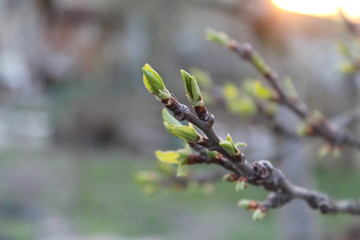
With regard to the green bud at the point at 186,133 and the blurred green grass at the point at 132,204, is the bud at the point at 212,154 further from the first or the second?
the blurred green grass at the point at 132,204

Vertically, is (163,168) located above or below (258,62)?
below

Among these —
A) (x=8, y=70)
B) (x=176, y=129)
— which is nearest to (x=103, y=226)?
(x=176, y=129)

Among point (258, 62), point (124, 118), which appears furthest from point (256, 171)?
point (124, 118)

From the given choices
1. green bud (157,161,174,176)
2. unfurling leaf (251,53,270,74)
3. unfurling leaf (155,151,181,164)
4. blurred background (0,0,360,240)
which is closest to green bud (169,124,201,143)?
unfurling leaf (155,151,181,164)

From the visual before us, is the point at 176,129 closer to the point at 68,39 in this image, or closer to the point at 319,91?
the point at 319,91

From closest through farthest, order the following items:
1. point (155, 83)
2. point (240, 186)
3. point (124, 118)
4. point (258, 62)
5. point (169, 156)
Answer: point (155, 83)
point (240, 186)
point (169, 156)
point (258, 62)
point (124, 118)

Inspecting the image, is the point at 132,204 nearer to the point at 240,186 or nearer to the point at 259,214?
the point at 259,214

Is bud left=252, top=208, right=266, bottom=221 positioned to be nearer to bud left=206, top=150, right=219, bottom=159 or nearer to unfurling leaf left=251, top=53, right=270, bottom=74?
bud left=206, top=150, right=219, bottom=159
